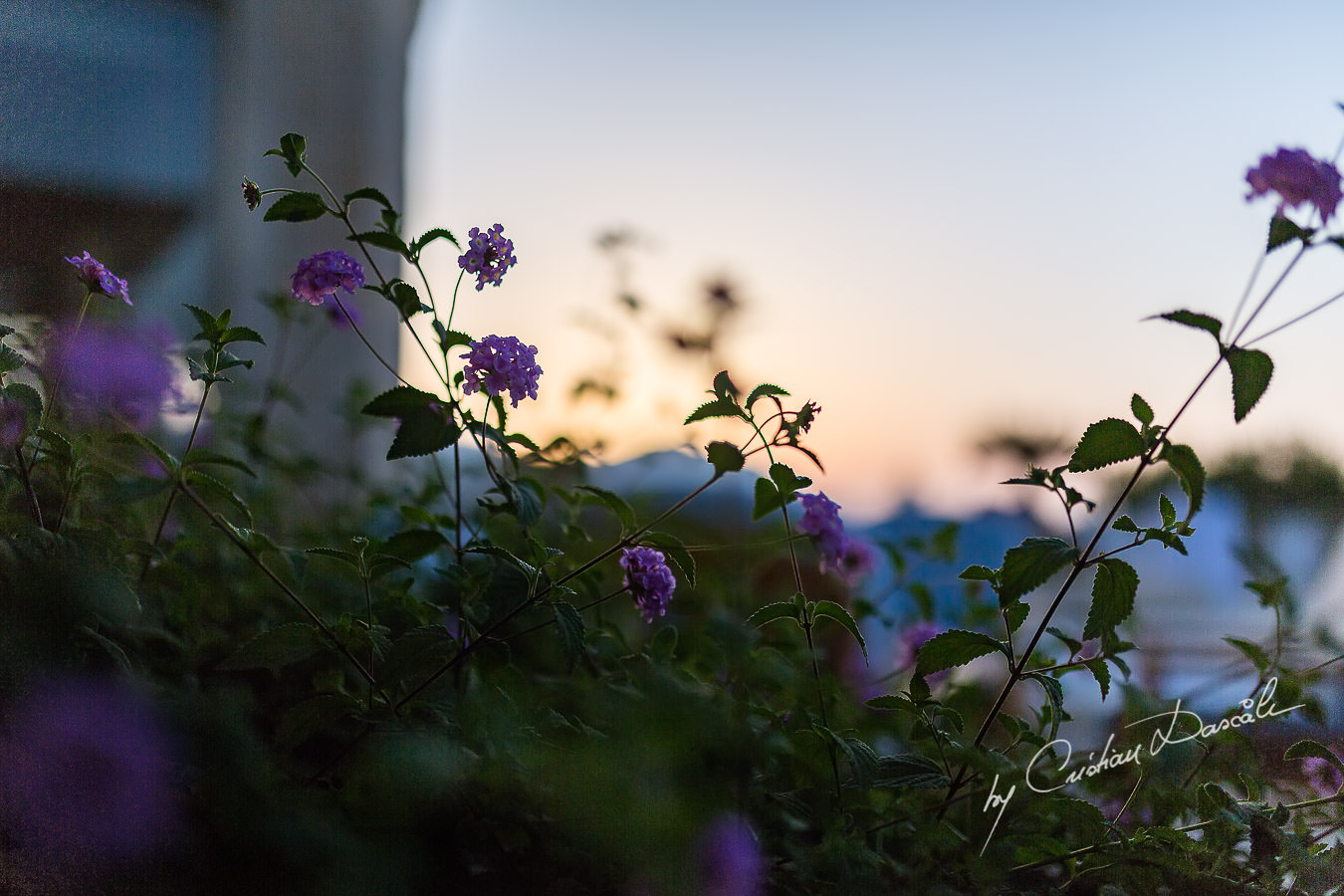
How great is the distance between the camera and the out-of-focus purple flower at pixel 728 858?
40 centimetres

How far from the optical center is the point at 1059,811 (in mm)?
602

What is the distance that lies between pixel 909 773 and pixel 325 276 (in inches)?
20.3

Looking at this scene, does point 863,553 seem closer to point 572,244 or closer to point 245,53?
point 572,244

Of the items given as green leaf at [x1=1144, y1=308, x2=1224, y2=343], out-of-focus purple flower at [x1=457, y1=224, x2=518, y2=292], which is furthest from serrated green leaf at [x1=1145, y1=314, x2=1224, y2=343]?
out-of-focus purple flower at [x1=457, y1=224, x2=518, y2=292]

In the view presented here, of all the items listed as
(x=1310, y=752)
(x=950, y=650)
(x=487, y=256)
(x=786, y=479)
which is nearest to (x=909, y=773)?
(x=950, y=650)

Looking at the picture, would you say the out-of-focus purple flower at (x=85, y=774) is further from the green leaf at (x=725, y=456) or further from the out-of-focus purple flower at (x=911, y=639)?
the out-of-focus purple flower at (x=911, y=639)

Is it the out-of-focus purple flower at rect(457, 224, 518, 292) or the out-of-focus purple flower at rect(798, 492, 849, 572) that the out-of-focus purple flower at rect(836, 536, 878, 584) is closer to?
the out-of-focus purple flower at rect(798, 492, 849, 572)

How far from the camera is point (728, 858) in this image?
1.37 ft

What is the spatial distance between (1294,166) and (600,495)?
524mm

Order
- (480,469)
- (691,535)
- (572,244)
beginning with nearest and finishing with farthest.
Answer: (480,469), (691,535), (572,244)

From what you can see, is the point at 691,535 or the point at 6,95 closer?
the point at 6,95

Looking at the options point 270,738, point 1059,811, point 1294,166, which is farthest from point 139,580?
point 1294,166

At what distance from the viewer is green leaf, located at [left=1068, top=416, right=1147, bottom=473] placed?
52 centimetres

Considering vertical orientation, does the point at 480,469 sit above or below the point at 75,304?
below
